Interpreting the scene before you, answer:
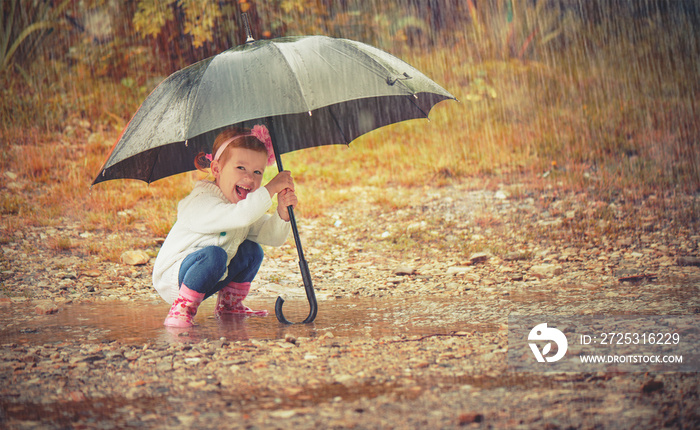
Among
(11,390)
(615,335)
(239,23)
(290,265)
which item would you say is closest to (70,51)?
(239,23)

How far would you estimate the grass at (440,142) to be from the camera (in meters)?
6.87

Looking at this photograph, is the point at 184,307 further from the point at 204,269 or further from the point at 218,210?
the point at 218,210

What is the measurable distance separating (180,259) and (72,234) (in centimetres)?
317

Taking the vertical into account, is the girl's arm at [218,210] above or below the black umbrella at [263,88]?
below

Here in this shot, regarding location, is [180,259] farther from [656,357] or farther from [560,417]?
[656,357]

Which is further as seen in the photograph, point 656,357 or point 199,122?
point 199,122

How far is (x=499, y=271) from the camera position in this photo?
492 cm

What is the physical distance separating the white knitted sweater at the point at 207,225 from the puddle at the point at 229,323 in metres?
0.31

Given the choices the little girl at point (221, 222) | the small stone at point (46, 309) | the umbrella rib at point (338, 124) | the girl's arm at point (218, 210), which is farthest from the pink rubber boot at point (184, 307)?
the umbrella rib at point (338, 124)

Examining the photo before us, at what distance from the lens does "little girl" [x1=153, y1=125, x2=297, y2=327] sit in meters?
3.23

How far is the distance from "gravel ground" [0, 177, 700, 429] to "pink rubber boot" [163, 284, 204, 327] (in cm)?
11

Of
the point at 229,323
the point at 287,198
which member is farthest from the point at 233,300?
the point at 287,198

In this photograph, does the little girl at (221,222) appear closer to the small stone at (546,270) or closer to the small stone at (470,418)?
the small stone at (470,418)

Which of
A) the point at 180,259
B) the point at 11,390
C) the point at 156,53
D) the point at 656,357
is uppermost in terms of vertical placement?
the point at 156,53
